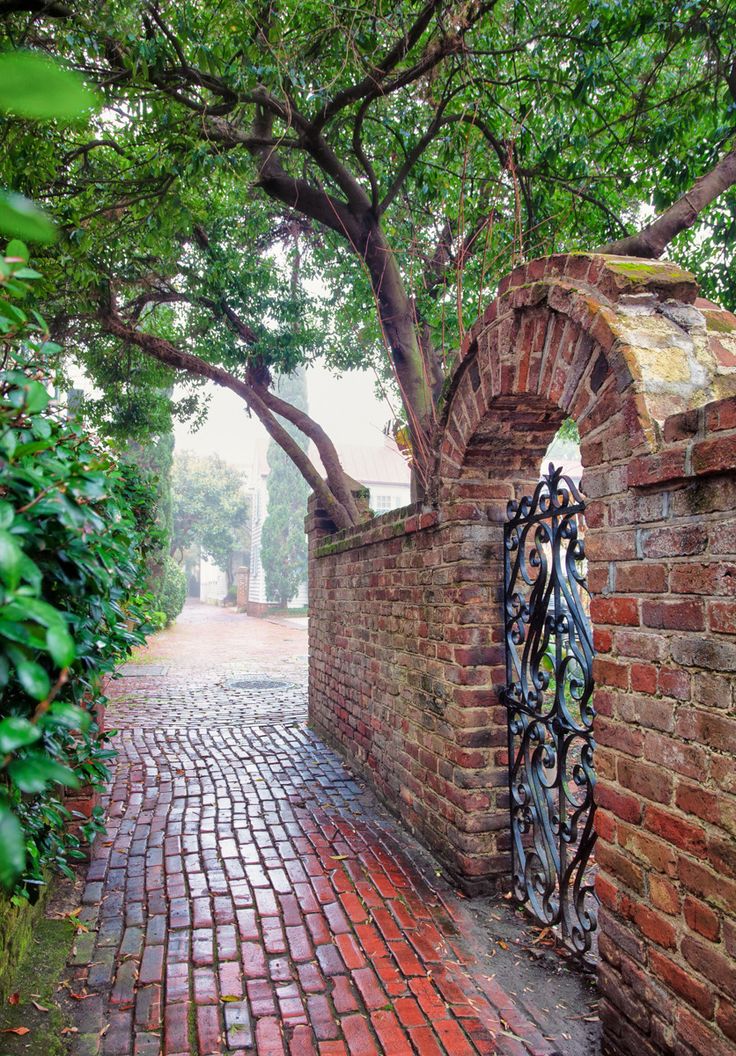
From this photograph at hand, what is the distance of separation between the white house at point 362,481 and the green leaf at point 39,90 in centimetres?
3026

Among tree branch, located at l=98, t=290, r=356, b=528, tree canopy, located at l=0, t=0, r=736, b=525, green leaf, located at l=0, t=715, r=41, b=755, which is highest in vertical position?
tree canopy, located at l=0, t=0, r=736, b=525

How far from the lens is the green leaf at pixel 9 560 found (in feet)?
2.76

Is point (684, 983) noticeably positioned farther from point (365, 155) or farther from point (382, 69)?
point (365, 155)

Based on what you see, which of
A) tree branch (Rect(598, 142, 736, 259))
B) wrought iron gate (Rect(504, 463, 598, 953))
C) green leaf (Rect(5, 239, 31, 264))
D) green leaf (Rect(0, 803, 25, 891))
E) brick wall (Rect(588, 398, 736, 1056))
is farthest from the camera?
tree branch (Rect(598, 142, 736, 259))

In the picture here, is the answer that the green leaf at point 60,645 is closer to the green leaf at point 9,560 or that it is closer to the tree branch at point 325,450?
the green leaf at point 9,560

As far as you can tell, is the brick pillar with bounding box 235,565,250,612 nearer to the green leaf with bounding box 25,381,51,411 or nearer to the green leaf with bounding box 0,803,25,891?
the green leaf with bounding box 25,381,51,411

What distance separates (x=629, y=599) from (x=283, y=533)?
28.4 meters

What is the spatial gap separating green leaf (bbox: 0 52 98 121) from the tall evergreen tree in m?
28.5

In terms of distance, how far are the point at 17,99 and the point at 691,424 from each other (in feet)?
6.34

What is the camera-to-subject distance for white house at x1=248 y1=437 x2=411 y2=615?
110 ft

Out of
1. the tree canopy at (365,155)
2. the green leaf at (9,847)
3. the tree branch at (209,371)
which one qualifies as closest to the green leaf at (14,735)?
the green leaf at (9,847)

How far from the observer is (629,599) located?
2270 millimetres

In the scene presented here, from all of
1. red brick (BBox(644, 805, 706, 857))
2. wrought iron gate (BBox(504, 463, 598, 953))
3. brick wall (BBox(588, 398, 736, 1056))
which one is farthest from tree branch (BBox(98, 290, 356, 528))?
red brick (BBox(644, 805, 706, 857))

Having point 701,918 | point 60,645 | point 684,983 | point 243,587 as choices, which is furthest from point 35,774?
point 243,587
